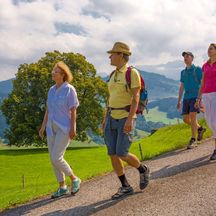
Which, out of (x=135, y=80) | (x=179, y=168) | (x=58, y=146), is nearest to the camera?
(x=135, y=80)

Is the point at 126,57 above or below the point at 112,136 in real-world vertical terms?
above

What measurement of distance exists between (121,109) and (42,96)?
5140cm

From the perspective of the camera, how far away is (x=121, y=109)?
704 centimetres

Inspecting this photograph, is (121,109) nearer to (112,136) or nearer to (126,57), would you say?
(112,136)

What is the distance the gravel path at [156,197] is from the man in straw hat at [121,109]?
48 cm

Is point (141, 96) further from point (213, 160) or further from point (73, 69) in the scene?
point (73, 69)

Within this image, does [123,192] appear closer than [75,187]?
Yes

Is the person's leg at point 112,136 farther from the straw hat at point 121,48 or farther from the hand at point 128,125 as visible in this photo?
the straw hat at point 121,48

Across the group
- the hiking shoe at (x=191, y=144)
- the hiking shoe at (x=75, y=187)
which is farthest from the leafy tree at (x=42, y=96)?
the hiking shoe at (x=75, y=187)

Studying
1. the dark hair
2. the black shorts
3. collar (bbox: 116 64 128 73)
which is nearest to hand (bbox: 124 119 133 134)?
collar (bbox: 116 64 128 73)

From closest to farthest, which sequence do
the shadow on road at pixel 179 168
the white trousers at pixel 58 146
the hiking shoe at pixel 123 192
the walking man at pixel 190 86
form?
the hiking shoe at pixel 123 192 → the white trousers at pixel 58 146 → the shadow on road at pixel 179 168 → the walking man at pixel 190 86

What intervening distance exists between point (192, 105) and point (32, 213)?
5974 mm

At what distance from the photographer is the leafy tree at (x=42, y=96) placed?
2111 inches

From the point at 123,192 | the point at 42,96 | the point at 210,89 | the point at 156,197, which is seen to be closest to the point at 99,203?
the point at 123,192
